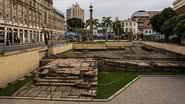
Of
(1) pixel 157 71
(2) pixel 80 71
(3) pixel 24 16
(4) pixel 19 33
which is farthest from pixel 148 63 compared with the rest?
(3) pixel 24 16

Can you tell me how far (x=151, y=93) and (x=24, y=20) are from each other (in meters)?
47.8

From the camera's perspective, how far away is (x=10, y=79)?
22688 mm

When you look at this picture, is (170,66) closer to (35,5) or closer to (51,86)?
(51,86)

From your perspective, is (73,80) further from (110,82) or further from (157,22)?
(157,22)

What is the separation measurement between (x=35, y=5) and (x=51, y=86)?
54760mm

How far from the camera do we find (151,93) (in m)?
19.9

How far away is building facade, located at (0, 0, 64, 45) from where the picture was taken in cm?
5019

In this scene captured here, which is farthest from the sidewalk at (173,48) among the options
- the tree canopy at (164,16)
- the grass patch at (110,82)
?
the tree canopy at (164,16)

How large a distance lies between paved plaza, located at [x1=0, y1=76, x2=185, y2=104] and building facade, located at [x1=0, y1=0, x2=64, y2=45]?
1866 centimetres

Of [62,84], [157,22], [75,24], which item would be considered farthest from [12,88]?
[75,24]

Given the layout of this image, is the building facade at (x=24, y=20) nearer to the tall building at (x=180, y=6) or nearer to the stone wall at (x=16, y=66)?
the stone wall at (x=16, y=66)

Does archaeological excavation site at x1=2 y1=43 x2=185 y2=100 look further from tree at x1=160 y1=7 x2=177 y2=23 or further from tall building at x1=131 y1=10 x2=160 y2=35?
tall building at x1=131 y1=10 x2=160 y2=35

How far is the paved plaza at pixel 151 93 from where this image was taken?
57.5 ft

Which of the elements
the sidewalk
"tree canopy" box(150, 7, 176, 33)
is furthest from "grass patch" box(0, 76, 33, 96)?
"tree canopy" box(150, 7, 176, 33)
